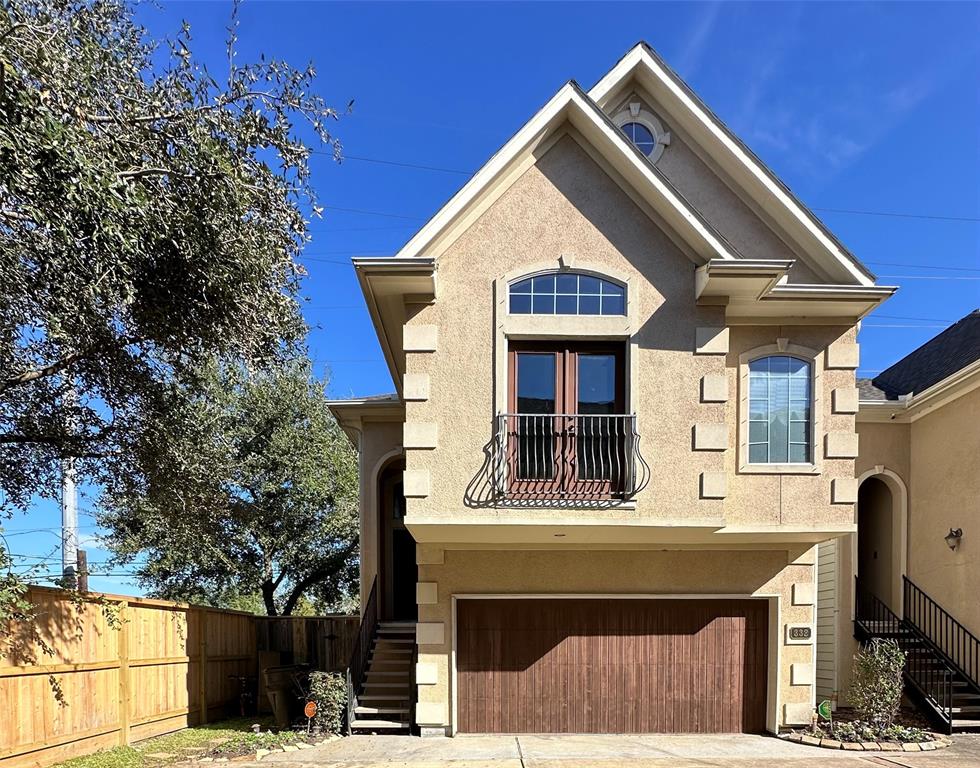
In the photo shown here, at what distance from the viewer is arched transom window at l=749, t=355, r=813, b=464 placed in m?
9.61

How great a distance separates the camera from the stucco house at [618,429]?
893 cm

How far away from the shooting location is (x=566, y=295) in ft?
30.6

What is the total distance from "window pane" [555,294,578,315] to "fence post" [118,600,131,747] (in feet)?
23.1

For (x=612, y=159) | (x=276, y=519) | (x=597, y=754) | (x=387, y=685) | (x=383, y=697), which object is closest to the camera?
(x=597, y=754)

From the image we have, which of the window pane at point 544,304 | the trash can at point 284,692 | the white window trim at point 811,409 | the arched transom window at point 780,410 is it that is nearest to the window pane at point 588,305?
the window pane at point 544,304

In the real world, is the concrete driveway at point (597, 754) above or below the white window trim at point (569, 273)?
below

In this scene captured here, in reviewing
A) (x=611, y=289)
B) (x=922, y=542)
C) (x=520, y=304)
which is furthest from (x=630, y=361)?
(x=922, y=542)

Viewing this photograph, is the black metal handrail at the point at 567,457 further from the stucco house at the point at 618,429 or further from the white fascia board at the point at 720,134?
the white fascia board at the point at 720,134

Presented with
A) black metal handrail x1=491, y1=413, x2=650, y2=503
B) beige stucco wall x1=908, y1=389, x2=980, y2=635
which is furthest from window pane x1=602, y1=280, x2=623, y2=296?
beige stucco wall x1=908, y1=389, x2=980, y2=635

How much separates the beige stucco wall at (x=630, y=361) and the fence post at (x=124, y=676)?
4.24m

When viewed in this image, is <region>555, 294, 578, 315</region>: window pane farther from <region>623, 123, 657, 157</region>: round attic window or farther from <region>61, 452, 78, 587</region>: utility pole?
<region>61, 452, 78, 587</region>: utility pole

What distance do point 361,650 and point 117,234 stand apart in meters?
7.65

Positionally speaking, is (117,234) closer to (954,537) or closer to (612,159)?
(612,159)

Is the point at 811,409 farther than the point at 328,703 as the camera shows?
No
